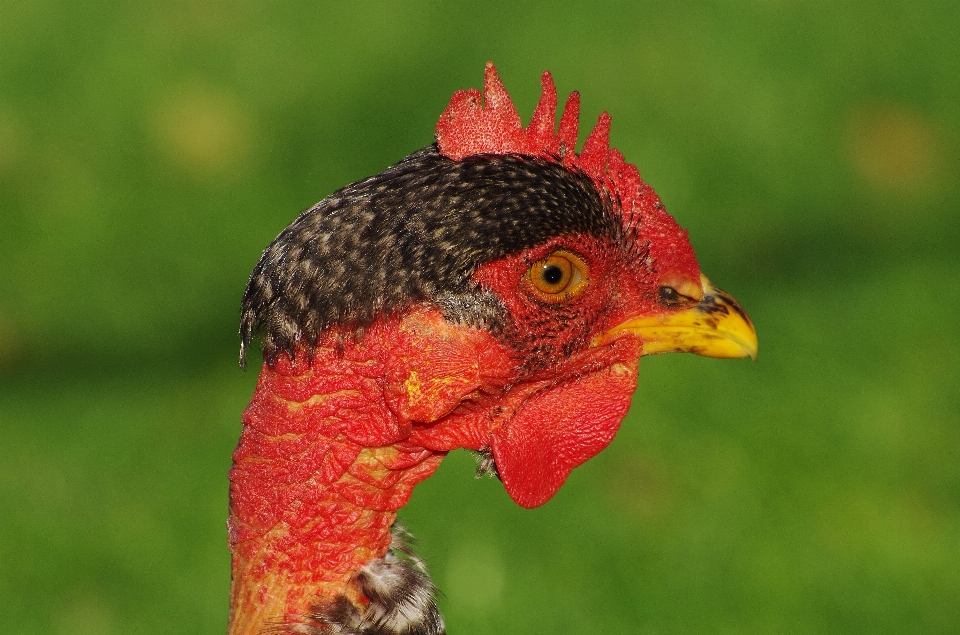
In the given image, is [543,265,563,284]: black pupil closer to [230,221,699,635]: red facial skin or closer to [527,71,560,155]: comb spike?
[230,221,699,635]: red facial skin

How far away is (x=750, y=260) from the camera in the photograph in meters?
7.33

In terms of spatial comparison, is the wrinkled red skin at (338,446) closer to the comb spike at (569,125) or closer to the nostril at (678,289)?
the nostril at (678,289)

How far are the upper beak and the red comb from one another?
319 mm

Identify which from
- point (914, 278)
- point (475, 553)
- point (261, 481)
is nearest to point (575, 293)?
point (261, 481)

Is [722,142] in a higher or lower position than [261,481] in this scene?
higher

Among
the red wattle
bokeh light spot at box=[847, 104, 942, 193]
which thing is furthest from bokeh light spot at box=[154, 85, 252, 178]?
the red wattle

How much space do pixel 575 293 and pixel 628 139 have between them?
16.5 feet

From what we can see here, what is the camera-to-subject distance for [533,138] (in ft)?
11.0

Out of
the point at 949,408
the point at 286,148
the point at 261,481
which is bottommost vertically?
the point at 261,481

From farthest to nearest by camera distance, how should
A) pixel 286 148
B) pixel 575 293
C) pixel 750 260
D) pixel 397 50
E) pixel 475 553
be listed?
pixel 397 50 < pixel 286 148 < pixel 750 260 < pixel 475 553 < pixel 575 293

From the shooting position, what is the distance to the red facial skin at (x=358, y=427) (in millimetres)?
2969

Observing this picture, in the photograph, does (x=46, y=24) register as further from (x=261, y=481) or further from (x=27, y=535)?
(x=261, y=481)

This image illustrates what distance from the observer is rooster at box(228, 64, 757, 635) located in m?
2.94

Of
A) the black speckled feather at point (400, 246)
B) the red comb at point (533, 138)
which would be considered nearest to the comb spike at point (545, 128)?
the red comb at point (533, 138)
